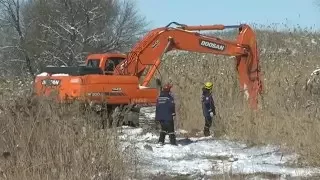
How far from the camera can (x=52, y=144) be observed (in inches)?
298

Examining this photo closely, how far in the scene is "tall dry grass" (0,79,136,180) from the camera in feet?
23.9

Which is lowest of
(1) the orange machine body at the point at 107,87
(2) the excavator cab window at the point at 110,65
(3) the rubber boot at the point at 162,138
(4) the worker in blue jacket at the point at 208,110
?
(3) the rubber boot at the point at 162,138

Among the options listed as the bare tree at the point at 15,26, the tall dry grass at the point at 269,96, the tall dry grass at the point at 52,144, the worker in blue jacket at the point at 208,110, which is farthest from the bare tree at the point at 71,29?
the tall dry grass at the point at 52,144

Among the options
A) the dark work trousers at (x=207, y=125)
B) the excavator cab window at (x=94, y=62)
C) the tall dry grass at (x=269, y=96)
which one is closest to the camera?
the tall dry grass at (x=269, y=96)

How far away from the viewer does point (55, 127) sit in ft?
25.3

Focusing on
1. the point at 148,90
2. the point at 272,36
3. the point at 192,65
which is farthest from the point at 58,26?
the point at 148,90

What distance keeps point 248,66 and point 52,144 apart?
428 inches

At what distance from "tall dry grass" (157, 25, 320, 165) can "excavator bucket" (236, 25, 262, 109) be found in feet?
1.28

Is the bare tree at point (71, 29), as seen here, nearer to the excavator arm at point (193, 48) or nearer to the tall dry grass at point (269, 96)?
the tall dry grass at point (269, 96)

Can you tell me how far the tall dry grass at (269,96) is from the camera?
12062 millimetres

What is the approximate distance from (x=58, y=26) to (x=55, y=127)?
1695 inches

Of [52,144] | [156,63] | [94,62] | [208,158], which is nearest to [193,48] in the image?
[156,63]

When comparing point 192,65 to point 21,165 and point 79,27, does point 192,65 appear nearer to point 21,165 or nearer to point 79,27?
point 21,165

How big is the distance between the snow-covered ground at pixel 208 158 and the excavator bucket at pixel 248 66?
113 inches
